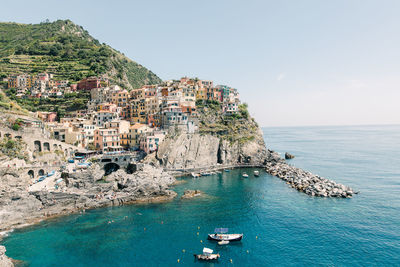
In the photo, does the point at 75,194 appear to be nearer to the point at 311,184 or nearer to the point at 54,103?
the point at 311,184

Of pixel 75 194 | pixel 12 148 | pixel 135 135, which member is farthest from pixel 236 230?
pixel 12 148

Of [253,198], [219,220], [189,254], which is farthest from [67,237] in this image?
[253,198]

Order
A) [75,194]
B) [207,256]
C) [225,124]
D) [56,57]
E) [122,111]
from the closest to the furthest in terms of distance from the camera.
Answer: [207,256] < [75,194] < [225,124] < [122,111] < [56,57]

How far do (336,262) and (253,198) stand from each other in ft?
79.9

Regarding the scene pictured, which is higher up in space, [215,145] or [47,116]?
[47,116]

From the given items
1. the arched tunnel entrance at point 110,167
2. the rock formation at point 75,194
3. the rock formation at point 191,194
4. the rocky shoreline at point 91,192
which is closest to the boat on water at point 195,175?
the rocky shoreline at point 91,192

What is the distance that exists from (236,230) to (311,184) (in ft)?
105

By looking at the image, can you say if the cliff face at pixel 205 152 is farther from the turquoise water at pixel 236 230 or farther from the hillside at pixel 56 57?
the hillside at pixel 56 57

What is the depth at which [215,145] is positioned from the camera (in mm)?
87875

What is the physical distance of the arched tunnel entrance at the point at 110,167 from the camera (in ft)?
222

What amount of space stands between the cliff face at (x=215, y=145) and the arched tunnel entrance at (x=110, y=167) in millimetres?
13958

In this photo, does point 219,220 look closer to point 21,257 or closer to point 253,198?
point 253,198

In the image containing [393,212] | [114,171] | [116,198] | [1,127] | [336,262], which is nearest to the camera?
[336,262]

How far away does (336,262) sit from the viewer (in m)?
31.6
